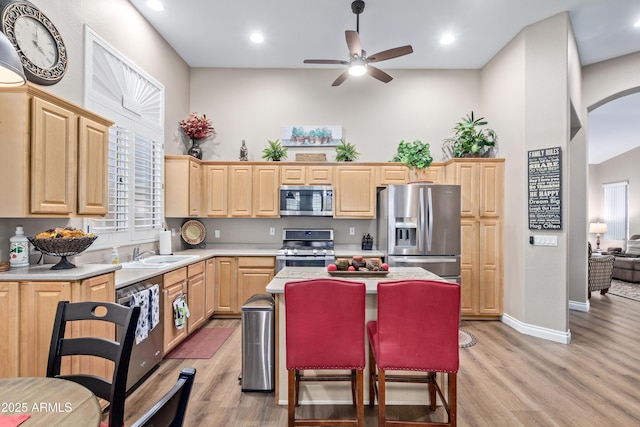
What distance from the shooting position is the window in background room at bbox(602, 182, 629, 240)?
8.67 metres

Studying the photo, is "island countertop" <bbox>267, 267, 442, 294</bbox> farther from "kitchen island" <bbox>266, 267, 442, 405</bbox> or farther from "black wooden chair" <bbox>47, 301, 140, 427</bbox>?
"black wooden chair" <bbox>47, 301, 140, 427</bbox>

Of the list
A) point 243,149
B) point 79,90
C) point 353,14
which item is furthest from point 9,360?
point 353,14

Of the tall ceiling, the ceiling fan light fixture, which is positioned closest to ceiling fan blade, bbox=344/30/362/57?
the ceiling fan light fixture

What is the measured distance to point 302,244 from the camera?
4.73 metres

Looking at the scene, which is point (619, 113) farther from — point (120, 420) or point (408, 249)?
point (120, 420)

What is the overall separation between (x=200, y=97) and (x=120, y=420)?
4705 mm

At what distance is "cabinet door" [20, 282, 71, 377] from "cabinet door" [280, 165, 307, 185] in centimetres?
296

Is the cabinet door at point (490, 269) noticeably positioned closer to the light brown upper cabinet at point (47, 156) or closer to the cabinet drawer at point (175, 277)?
the cabinet drawer at point (175, 277)

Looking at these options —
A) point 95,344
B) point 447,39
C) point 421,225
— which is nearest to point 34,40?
point 95,344

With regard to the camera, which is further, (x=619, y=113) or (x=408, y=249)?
(x=619, y=113)

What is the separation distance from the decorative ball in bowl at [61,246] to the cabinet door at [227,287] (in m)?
2.15

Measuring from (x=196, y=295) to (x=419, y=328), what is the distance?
273cm

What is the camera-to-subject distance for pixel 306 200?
14.8 feet

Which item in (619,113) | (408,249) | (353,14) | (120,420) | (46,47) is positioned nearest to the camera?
(120,420)
